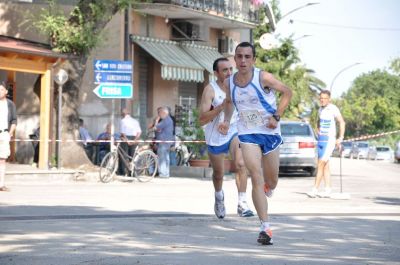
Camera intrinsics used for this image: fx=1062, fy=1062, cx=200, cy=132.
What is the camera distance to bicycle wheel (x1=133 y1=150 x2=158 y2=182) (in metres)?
25.4

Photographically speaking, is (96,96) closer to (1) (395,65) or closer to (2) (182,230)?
(2) (182,230)

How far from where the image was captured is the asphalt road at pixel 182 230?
9.07m

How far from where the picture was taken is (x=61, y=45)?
86.3 ft

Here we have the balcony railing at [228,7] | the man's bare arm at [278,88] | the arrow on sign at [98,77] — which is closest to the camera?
the man's bare arm at [278,88]

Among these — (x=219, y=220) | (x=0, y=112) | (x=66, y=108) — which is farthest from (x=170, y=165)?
(x=219, y=220)

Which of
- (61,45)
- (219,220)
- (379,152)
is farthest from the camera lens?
(379,152)

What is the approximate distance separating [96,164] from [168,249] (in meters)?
19.4

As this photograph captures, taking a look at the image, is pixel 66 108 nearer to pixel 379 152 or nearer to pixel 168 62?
pixel 168 62

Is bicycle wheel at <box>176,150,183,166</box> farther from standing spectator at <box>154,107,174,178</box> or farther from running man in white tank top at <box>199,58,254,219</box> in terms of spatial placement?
running man in white tank top at <box>199,58,254,219</box>

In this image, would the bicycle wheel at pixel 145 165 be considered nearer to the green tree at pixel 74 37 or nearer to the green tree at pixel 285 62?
the green tree at pixel 74 37

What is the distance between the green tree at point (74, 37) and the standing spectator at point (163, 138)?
208 centimetres

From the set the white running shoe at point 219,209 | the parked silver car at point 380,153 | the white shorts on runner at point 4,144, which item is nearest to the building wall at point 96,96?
the white shorts on runner at point 4,144

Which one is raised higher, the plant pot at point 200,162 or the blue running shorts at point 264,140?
the blue running shorts at point 264,140

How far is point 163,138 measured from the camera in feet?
91.1
